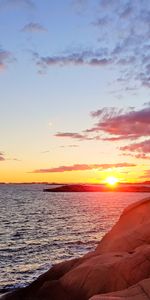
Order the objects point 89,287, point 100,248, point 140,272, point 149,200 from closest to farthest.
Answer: point 140,272
point 89,287
point 100,248
point 149,200

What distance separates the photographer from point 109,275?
2136 cm

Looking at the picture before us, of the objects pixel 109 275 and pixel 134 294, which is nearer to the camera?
pixel 134 294

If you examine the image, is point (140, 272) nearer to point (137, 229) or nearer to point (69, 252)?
point (137, 229)

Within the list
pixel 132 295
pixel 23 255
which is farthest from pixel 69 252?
pixel 132 295

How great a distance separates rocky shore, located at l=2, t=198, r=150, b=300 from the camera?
20.2 metres

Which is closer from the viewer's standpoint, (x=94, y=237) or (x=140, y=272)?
(x=140, y=272)

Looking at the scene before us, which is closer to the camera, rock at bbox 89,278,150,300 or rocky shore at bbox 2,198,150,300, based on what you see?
rock at bbox 89,278,150,300

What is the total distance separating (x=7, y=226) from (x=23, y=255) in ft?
99.9

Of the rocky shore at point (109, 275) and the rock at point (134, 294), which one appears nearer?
the rock at point (134, 294)

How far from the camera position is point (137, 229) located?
2833cm

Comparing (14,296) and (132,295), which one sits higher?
(132,295)

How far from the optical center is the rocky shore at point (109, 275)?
20.2m

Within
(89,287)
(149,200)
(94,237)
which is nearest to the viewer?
(89,287)

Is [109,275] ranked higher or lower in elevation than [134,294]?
lower
